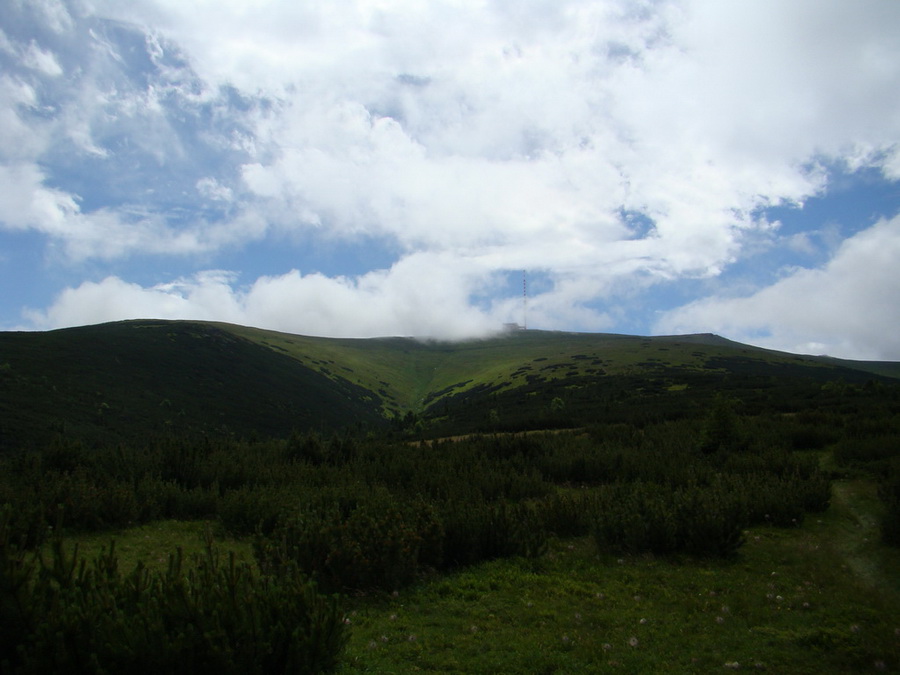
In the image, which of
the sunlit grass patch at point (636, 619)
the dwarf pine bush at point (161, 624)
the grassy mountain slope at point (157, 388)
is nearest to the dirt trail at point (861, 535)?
the sunlit grass patch at point (636, 619)

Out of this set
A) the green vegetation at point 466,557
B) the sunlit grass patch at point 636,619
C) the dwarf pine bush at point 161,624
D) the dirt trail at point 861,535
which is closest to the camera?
the dwarf pine bush at point 161,624

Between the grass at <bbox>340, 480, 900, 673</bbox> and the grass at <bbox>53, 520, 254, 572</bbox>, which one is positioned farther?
the grass at <bbox>53, 520, 254, 572</bbox>

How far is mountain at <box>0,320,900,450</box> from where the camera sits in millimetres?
45500

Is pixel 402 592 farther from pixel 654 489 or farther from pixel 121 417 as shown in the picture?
pixel 121 417

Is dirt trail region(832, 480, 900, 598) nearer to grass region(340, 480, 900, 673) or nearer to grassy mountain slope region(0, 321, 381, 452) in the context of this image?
grass region(340, 480, 900, 673)

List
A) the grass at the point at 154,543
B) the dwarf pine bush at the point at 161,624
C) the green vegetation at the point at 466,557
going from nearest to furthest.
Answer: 1. the dwarf pine bush at the point at 161,624
2. the green vegetation at the point at 466,557
3. the grass at the point at 154,543

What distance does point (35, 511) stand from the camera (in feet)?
29.4

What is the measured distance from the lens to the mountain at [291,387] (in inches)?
1791

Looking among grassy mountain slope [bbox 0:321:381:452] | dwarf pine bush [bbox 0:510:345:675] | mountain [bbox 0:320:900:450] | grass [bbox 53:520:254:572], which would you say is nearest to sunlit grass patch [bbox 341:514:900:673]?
dwarf pine bush [bbox 0:510:345:675]

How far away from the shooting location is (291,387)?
8775cm

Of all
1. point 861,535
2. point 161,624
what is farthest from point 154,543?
point 861,535

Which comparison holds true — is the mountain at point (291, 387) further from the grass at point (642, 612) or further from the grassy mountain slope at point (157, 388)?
the grass at point (642, 612)

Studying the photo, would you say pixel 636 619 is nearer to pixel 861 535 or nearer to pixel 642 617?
pixel 642 617

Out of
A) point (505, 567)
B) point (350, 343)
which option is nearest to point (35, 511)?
point (505, 567)
